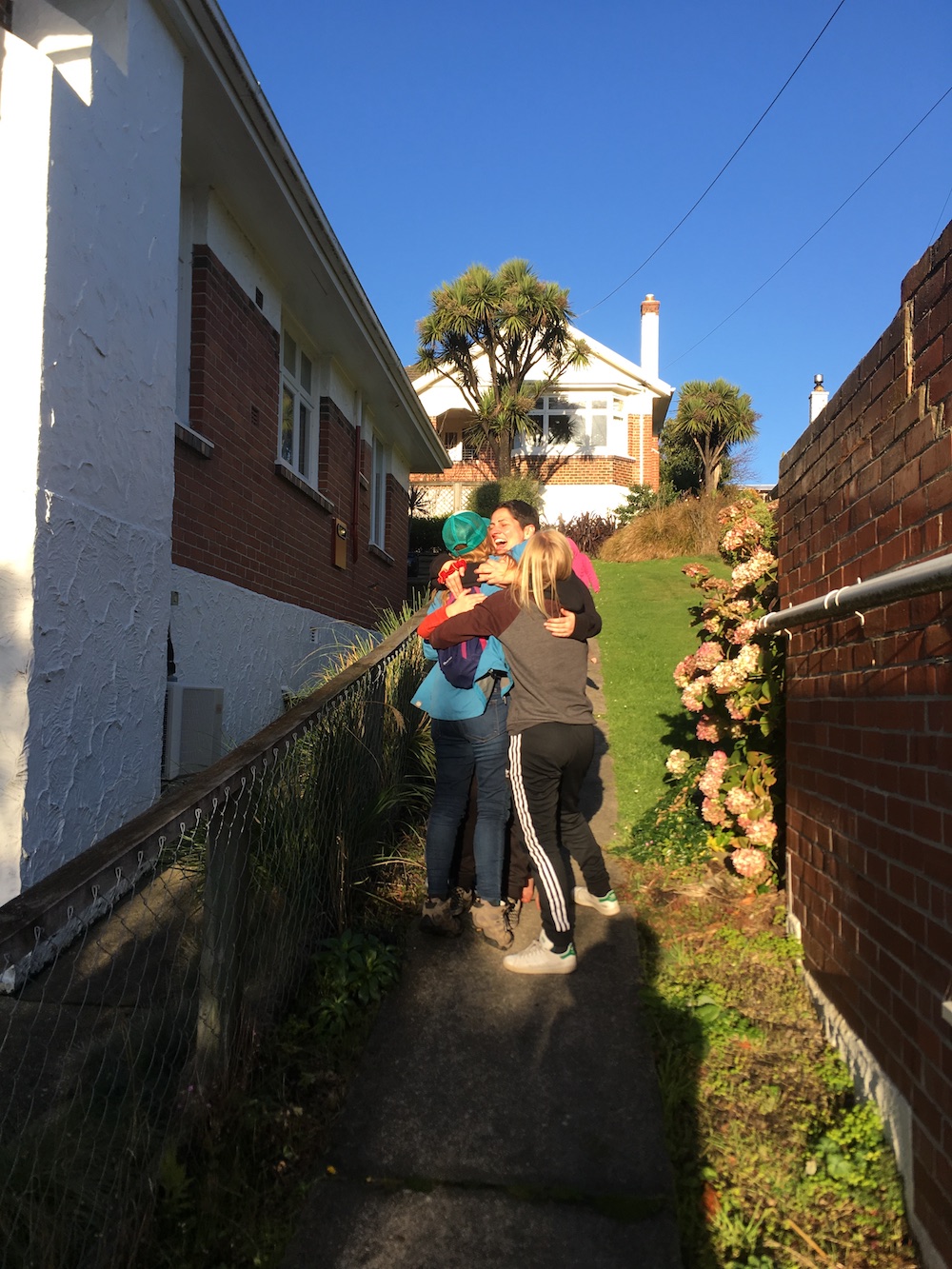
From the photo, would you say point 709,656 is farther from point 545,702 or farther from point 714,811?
point 545,702

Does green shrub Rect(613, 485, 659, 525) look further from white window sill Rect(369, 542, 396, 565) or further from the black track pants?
the black track pants

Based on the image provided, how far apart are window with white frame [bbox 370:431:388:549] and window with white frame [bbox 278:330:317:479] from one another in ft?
11.1

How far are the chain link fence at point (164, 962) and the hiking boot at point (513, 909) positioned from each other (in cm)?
61

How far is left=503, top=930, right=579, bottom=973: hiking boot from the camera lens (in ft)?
11.2

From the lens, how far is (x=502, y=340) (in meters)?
26.0

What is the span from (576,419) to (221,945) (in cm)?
2730

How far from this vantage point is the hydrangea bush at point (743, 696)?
386cm

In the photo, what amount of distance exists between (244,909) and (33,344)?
2.31 m

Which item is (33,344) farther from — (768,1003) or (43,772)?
(768,1003)

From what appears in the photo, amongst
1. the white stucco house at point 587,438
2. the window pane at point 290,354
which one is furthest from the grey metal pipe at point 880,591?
the white stucco house at point 587,438

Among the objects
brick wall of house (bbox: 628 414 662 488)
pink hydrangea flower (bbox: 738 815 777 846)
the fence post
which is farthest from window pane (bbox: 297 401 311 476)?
brick wall of house (bbox: 628 414 662 488)

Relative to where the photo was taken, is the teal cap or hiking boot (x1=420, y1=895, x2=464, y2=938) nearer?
hiking boot (x1=420, y1=895, x2=464, y2=938)

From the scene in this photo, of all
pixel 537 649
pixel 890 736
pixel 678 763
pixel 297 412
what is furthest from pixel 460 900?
pixel 297 412

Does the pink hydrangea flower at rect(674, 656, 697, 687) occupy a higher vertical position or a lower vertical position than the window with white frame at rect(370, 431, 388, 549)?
lower
